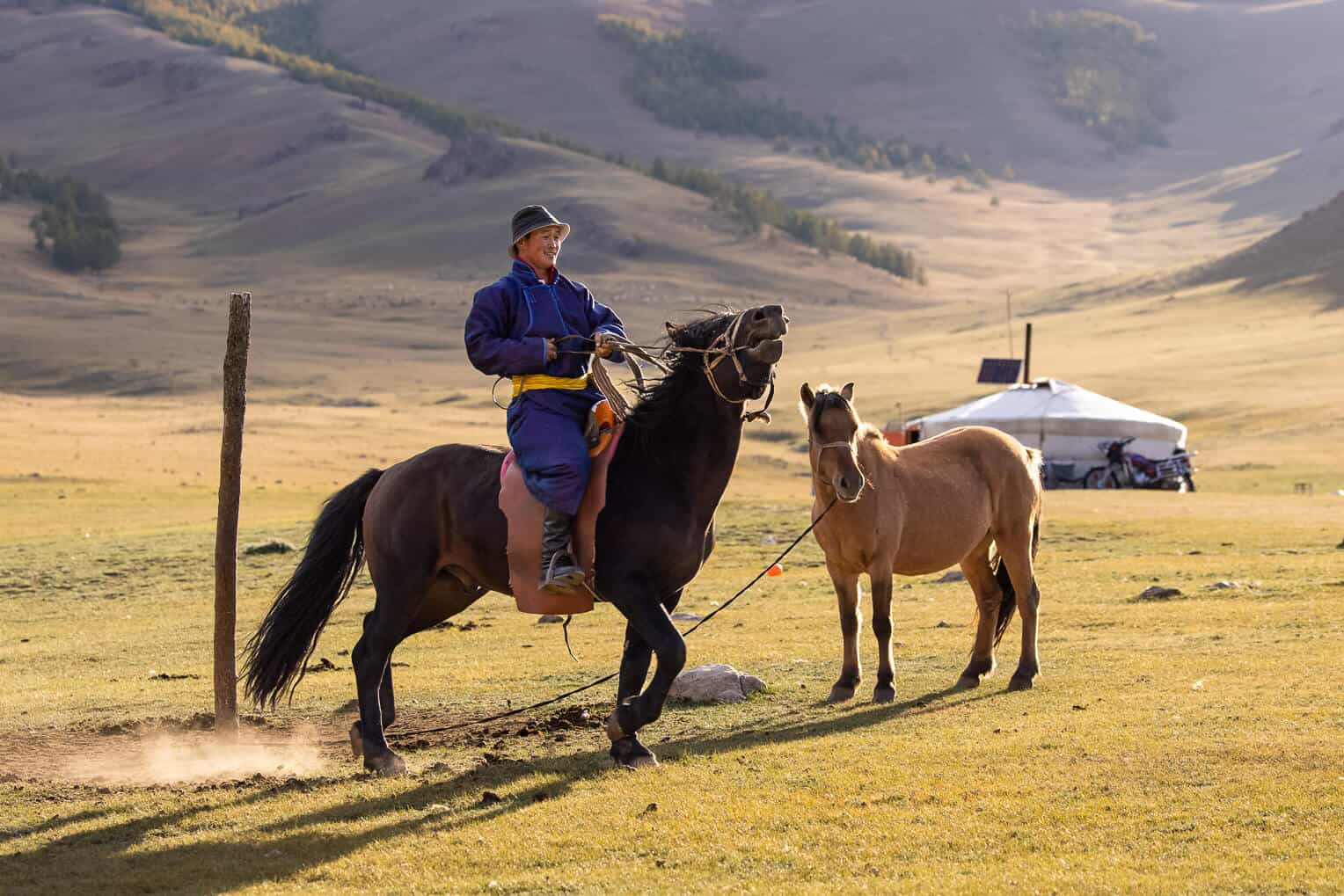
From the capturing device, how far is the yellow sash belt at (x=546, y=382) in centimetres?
862

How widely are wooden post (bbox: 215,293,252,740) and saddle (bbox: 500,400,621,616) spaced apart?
6.85 ft

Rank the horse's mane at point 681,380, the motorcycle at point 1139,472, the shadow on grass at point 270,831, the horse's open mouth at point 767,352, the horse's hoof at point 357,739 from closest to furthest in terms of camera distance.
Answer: the shadow on grass at point 270,831
the horse's open mouth at point 767,352
the horse's mane at point 681,380
the horse's hoof at point 357,739
the motorcycle at point 1139,472

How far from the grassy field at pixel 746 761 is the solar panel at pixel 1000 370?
36.2m

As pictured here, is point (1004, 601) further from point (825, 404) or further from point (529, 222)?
point (529, 222)

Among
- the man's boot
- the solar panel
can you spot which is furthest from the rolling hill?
the man's boot

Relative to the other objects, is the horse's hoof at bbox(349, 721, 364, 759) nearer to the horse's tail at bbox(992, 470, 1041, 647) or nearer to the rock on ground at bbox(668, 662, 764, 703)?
the rock on ground at bbox(668, 662, 764, 703)

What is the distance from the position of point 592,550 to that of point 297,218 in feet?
504

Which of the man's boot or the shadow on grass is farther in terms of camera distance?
the man's boot

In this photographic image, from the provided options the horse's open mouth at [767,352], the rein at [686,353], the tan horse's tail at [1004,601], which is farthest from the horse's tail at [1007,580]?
the horse's open mouth at [767,352]

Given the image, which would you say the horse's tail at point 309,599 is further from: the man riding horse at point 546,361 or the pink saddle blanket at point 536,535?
the man riding horse at point 546,361

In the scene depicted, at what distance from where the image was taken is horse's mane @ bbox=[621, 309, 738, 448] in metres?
8.50

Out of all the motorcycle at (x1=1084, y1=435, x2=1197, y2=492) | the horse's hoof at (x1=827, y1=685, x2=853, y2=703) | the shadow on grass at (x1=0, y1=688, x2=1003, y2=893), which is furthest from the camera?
the motorcycle at (x1=1084, y1=435, x2=1197, y2=492)

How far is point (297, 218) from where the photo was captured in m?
155

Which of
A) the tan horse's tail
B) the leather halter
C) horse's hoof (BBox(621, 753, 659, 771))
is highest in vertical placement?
the leather halter
